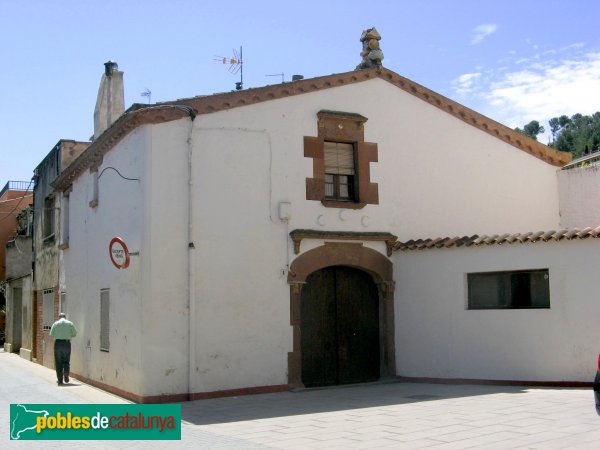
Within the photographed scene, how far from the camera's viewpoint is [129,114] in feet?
42.5

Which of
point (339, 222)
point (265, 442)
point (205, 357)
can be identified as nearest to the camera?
point (265, 442)

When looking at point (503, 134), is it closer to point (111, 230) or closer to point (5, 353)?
point (111, 230)

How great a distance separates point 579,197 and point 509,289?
17.7ft

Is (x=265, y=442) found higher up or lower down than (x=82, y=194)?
lower down

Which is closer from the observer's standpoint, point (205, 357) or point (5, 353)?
point (205, 357)

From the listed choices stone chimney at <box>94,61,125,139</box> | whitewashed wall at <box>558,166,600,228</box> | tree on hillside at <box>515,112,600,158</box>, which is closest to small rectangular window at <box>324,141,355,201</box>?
whitewashed wall at <box>558,166,600,228</box>

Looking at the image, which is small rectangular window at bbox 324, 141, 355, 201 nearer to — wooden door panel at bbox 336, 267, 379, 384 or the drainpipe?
wooden door panel at bbox 336, 267, 379, 384

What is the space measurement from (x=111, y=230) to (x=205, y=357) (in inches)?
151

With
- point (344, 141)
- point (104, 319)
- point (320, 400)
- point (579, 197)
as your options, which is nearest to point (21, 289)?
point (104, 319)

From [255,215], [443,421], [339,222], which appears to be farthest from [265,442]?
[339,222]

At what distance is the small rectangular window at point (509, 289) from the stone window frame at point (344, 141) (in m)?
2.84

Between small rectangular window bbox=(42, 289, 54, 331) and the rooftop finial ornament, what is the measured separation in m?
11.6

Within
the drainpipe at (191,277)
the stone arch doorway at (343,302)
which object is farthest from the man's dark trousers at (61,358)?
the stone arch doorway at (343,302)

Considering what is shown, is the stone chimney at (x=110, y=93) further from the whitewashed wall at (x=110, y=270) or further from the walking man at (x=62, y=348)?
the walking man at (x=62, y=348)
